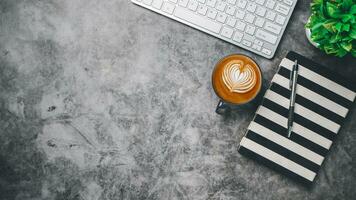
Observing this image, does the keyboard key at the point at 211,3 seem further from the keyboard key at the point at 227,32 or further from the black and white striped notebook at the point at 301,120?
the black and white striped notebook at the point at 301,120

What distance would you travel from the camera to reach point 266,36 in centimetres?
88

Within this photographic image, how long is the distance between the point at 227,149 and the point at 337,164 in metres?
0.27

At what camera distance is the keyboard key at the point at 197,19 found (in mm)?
896

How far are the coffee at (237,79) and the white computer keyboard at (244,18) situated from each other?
0.22 feet

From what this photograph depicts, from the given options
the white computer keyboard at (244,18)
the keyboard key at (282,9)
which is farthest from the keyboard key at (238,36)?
the keyboard key at (282,9)

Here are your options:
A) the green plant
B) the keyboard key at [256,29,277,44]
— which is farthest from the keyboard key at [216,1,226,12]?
the green plant

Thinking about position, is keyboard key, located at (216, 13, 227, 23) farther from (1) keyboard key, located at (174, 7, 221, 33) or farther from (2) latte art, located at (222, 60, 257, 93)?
(2) latte art, located at (222, 60, 257, 93)

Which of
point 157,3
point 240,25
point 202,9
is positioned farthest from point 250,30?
point 157,3

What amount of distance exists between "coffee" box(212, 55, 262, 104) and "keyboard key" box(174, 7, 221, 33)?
0.32ft

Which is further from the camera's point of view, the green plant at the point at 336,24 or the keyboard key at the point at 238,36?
the keyboard key at the point at 238,36

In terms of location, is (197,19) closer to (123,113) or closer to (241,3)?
(241,3)

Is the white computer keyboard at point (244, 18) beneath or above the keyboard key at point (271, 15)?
beneath

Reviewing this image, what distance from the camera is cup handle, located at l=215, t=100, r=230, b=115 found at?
88 centimetres

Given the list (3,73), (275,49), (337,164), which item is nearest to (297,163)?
(337,164)
